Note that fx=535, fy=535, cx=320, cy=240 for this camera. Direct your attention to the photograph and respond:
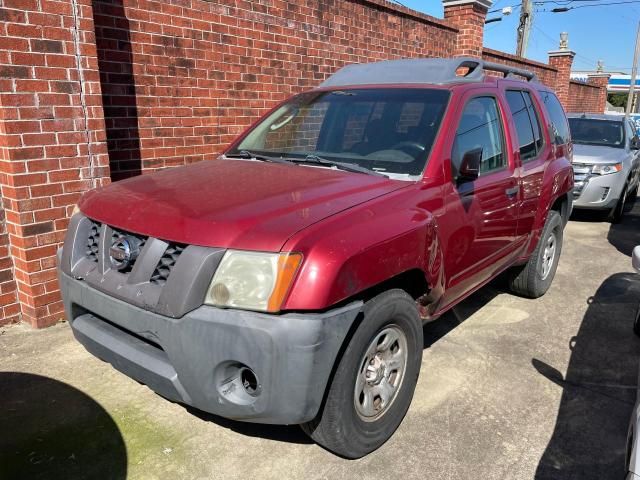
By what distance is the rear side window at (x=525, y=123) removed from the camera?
4254 millimetres

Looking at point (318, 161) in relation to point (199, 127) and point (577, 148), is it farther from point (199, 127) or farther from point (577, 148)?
point (577, 148)

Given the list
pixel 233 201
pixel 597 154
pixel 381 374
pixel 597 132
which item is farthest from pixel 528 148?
pixel 597 132

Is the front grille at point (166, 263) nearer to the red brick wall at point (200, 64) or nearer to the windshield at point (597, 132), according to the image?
the red brick wall at point (200, 64)

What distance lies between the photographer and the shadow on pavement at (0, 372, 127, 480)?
2631 millimetres

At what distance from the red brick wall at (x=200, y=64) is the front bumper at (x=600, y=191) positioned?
418 cm

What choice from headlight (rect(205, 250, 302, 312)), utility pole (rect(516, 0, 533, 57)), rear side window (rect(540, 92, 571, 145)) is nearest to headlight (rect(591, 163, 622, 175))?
rear side window (rect(540, 92, 571, 145))

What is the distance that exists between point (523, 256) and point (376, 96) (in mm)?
1951

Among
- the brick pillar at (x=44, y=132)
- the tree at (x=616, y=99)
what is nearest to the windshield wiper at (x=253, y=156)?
the brick pillar at (x=44, y=132)

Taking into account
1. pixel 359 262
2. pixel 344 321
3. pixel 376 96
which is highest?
pixel 376 96

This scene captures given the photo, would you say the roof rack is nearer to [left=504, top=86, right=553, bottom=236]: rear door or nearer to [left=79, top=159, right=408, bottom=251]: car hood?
[left=504, top=86, right=553, bottom=236]: rear door

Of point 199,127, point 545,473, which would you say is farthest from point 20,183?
point 545,473

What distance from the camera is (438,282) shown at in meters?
3.02

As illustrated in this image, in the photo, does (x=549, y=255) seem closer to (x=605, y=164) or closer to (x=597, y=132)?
(x=605, y=164)

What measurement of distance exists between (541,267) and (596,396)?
69.0 inches
